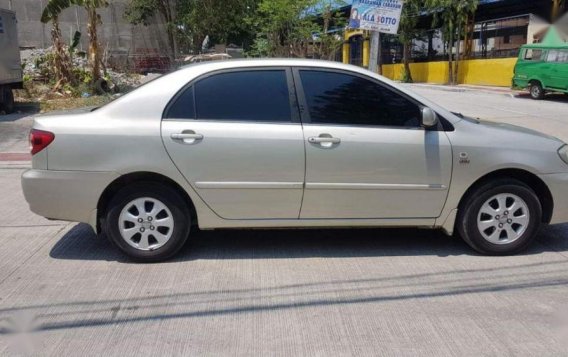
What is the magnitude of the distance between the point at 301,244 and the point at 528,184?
6.87 ft

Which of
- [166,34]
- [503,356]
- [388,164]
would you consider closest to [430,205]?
[388,164]

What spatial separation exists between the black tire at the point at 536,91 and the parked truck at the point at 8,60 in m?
18.2

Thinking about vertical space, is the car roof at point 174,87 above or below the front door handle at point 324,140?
above

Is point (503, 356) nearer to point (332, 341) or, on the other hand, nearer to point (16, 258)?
point (332, 341)

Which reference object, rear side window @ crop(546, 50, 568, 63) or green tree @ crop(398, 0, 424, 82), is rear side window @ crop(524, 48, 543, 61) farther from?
green tree @ crop(398, 0, 424, 82)

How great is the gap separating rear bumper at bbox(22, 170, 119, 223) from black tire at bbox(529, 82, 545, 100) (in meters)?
20.7

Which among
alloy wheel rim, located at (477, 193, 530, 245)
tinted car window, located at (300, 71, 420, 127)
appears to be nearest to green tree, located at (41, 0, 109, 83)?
tinted car window, located at (300, 71, 420, 127)

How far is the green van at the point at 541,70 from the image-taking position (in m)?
20.2

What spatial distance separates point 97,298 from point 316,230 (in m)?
2.37

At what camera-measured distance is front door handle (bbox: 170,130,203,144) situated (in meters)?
4.55

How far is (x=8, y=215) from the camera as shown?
20.6 feet

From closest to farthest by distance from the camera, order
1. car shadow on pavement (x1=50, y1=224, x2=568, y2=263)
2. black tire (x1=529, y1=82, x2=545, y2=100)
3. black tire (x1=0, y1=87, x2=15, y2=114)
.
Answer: car shadow on pavement (x1=50, y1=224, x2=568, y2=263) < black tire (x1=0, y1=87, x2=15, y2=114) < black tire (x1=529, y1=82, x2=545, y2=100)

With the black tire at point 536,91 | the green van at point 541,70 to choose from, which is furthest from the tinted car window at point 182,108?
the black tire at point 536,91

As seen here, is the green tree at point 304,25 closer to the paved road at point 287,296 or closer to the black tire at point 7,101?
the black tire at point 7,101
